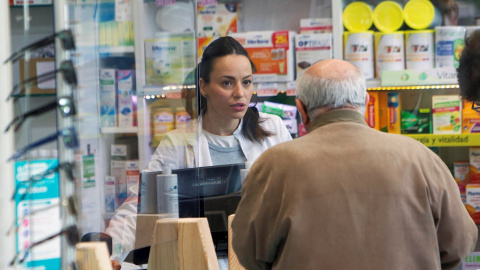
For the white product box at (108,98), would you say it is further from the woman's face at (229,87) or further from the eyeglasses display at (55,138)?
the woman's face at (229,87)

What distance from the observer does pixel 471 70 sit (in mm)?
2361

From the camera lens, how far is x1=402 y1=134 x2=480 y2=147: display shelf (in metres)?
3.18

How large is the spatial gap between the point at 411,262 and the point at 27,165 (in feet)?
3.26

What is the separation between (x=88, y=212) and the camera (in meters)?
0.77

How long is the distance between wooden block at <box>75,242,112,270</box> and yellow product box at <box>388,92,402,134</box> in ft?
8.48

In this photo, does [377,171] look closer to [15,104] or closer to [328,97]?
[328,97]

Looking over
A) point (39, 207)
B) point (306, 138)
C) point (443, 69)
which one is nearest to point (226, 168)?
point (306, 138)

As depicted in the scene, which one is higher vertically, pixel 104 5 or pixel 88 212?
pixel 104 5

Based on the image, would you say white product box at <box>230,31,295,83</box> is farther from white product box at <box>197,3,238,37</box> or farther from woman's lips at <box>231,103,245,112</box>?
woman's lips at <box>231,103,245,112</box>

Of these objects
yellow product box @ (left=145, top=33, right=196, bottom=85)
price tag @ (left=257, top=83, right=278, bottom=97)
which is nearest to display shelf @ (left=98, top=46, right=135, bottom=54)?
yellow product box @ (left=145, top=33, right=196, bottom=85)

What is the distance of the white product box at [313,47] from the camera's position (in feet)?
10.6

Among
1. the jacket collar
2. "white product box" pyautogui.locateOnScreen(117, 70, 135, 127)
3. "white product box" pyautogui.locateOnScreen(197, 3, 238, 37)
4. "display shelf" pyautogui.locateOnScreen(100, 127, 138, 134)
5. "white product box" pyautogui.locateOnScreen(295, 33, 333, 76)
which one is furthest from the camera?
"white product box" pyautogui.locateOnScreen(197, 3, 238, 37)

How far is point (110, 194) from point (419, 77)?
2524 mm

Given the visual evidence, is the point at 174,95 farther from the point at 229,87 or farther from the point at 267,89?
the point at 267,89
